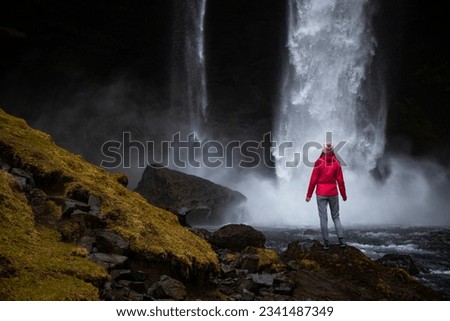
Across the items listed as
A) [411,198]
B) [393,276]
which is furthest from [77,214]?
[411,198]

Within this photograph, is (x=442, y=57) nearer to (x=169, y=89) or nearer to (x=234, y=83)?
(x=234, y=83)

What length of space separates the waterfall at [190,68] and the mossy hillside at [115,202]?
27.4 meters

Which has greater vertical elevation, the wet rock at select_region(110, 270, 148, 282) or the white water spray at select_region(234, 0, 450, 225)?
the white water spray at select_region(234, 0, 450, 225)

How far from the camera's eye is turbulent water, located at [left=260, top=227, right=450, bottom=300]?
9.82m

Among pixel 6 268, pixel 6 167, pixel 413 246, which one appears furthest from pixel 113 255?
pixel 413 246

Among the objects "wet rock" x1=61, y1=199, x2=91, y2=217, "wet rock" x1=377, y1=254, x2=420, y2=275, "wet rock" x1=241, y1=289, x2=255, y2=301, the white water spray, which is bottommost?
"wet rock" x1=377, y1=254, x2=420, y2=275

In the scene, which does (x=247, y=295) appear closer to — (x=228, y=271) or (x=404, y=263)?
(x=228, y=271)

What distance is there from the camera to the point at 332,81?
2927 cm

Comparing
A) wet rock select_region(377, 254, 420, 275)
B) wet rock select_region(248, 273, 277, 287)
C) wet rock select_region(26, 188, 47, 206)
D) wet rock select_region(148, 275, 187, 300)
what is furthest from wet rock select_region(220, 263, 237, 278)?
wet rock select_region(377, 254, 420, 275)

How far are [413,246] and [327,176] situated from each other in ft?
25.8

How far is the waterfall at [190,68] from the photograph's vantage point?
34.0 meters

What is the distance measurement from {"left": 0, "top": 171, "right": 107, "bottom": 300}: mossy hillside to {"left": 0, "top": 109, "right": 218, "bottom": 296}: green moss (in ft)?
0.25

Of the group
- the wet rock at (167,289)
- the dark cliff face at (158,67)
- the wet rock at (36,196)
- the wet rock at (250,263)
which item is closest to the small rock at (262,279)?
the wet rock at (250,263)

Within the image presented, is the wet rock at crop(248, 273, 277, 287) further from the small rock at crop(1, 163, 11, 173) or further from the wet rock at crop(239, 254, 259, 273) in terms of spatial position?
the small rock at crop(1, 163, 11, 173)
